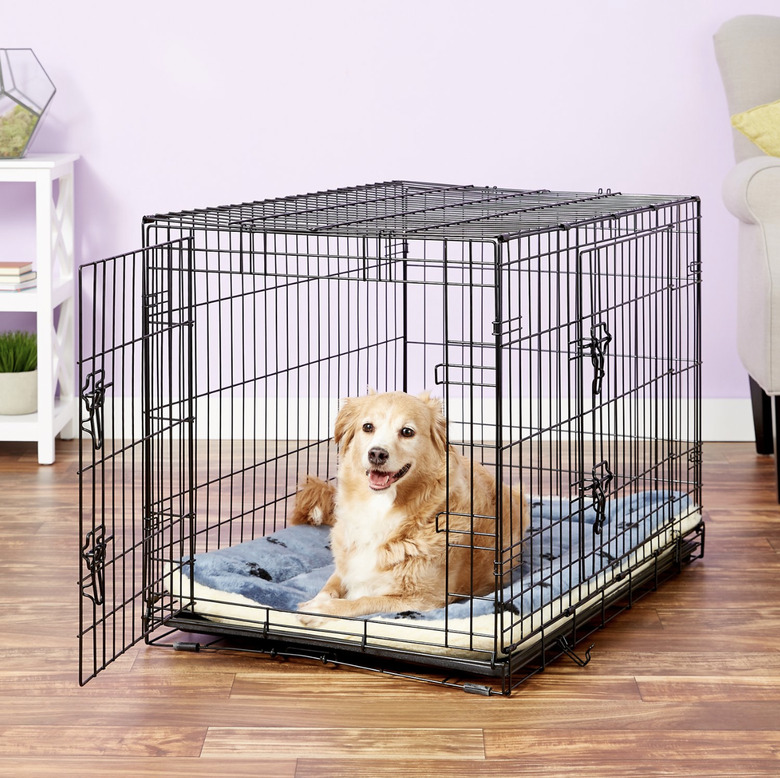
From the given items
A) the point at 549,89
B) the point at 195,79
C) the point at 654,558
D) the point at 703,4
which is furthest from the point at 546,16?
the point at 654,558

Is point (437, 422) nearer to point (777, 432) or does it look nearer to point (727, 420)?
point (777, 432)

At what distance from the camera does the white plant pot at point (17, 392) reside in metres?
4.58

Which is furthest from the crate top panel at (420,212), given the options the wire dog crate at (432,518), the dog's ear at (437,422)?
the dog's ear at (437,422)

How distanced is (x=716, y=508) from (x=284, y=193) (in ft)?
6.49

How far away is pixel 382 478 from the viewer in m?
2.79

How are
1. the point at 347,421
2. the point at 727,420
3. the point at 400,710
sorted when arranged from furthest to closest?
the point at 727,420
the point at 347,421
the point at 400,710

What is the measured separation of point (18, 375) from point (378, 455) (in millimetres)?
2245

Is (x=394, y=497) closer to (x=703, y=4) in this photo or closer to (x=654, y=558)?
(x=654, y=558)

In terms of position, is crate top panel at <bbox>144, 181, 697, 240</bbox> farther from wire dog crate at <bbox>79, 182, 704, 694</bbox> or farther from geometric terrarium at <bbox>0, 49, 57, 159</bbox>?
geometric terrarium at <bbox>0, 49, 57, 159</bbox>

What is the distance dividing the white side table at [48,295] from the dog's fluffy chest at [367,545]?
6.21ft

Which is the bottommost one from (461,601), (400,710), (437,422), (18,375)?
(400,710)

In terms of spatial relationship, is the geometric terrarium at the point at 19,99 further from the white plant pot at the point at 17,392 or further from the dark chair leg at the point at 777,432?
the dark chair leg at the point at 777,432

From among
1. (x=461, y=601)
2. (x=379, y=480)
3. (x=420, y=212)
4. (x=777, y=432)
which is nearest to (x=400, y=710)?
(x=461, y=601)

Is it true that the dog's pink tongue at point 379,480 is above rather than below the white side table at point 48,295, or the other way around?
below
